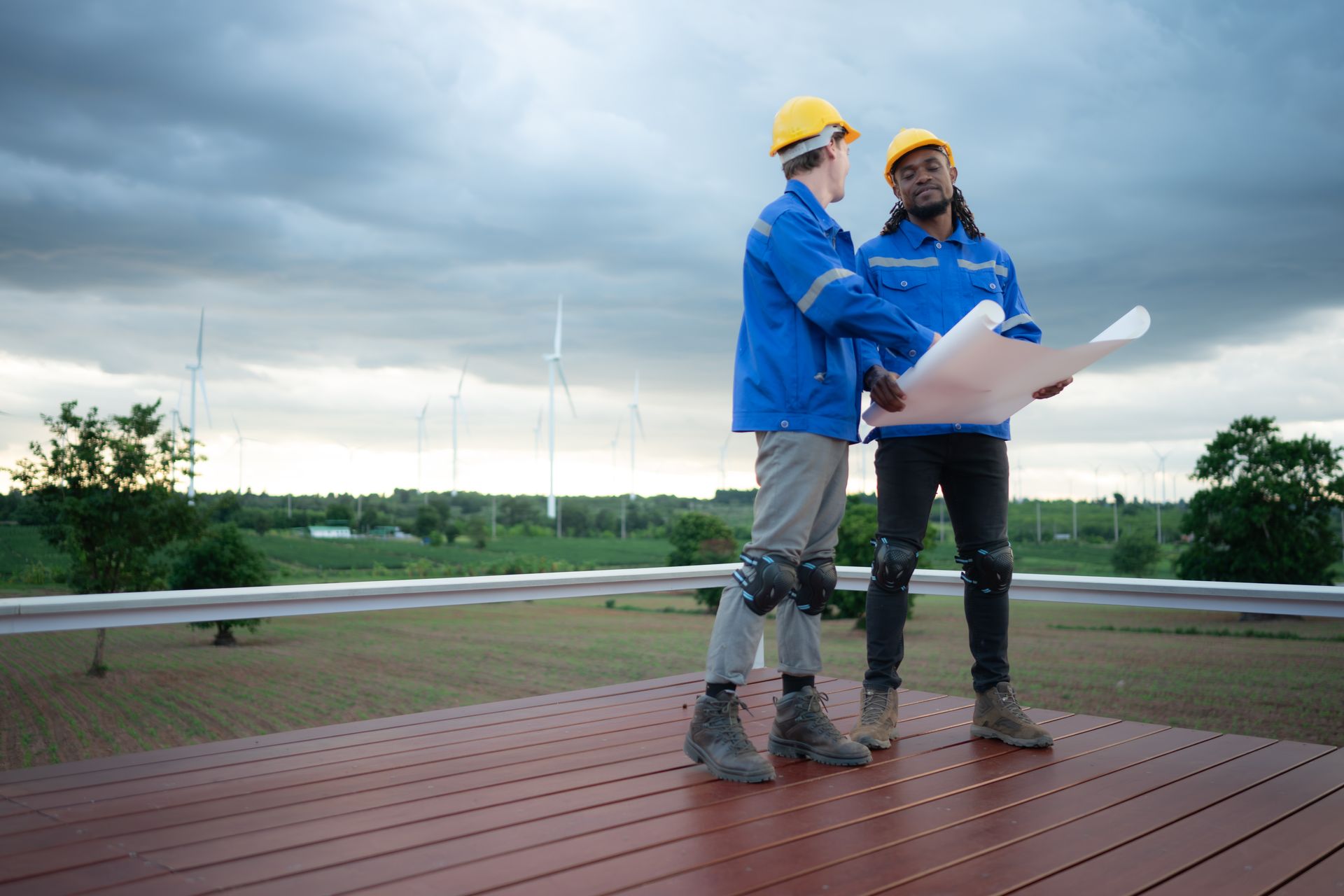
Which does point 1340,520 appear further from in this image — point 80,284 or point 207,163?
point 207,163

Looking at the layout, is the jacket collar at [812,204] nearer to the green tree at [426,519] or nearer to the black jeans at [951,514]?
the black jeans at [951,514]

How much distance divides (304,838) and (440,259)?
33.0 meters

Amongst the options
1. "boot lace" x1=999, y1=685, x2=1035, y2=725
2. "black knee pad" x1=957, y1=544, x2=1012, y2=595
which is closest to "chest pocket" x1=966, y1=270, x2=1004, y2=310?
"black knee pad" x1=957, y1=544, x2=1012, y2=595

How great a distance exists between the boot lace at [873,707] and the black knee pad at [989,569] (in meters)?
0.39

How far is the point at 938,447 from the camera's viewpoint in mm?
2334

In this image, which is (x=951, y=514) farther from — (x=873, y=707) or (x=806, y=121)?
(x=806, y=121)

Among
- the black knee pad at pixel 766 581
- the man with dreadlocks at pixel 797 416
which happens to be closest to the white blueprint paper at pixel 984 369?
the man with dreadlocks at pixel 797 416

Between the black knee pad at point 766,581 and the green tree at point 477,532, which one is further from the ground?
the black knee pad at point 766,581

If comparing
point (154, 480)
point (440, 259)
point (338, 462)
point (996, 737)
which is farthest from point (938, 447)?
point (440, 259)

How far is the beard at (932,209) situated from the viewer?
237cm

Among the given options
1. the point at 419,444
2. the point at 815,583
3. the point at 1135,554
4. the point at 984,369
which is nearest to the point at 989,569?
the point at 815,583

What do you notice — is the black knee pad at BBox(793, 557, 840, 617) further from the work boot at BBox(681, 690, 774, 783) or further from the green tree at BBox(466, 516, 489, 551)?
the green tree at BBox(466, 516, 489, 551)

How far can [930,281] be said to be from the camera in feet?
Answer: 7.79

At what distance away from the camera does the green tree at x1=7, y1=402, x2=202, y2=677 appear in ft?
33.4
